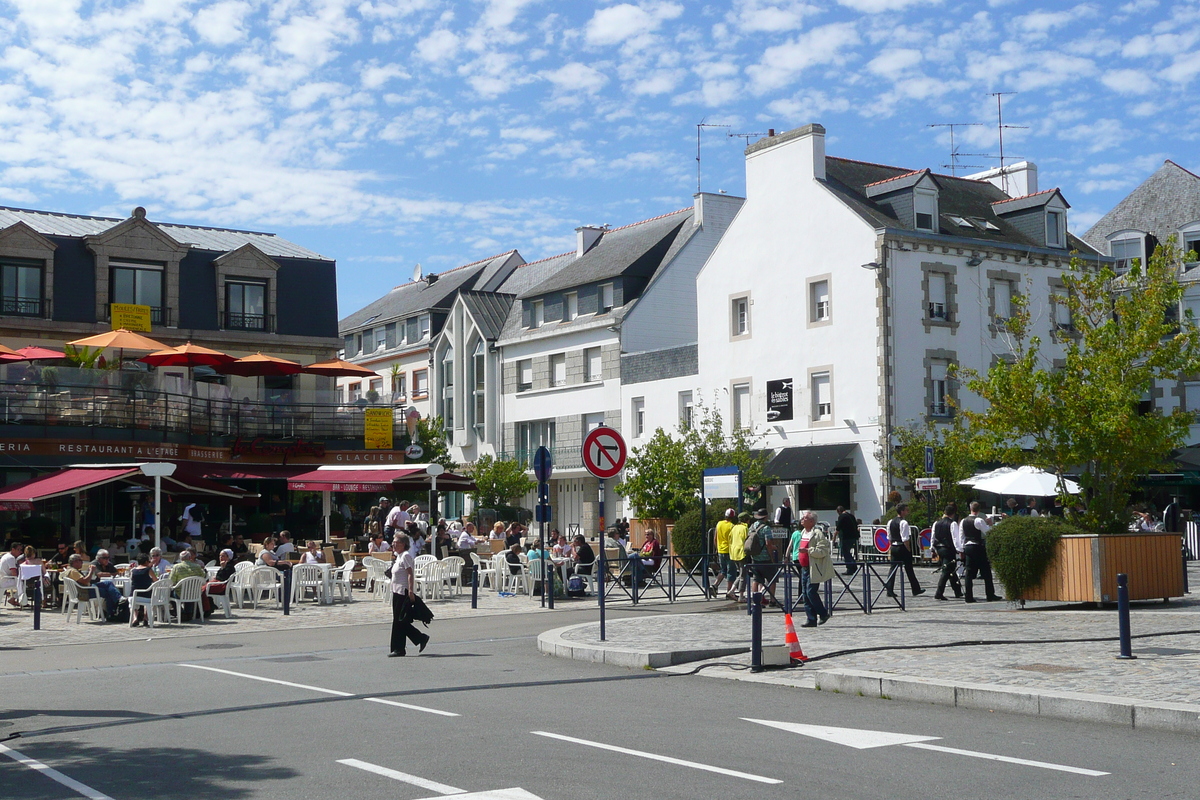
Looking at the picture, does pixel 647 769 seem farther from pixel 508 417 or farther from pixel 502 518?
pixel 508 417

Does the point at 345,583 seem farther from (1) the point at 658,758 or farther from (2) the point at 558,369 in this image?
(2) the point at 558,369

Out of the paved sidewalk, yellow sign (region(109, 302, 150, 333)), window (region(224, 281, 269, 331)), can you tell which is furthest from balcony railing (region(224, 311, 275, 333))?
the paved sidewalk

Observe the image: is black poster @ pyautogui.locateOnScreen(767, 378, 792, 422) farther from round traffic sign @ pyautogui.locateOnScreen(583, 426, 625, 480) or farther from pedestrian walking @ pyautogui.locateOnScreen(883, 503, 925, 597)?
round traffic sign @ pyautogui.locateOnScreen(583, 426, 625, 480)

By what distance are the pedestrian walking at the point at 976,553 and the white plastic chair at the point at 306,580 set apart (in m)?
11.0

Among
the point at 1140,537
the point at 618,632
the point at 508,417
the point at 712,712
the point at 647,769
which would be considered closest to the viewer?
the point at 647,769

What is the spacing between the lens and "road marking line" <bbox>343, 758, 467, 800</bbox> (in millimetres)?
6902

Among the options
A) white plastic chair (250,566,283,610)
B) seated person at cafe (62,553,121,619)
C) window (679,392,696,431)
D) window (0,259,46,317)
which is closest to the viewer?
seated person at cafe (62,553,121,619)

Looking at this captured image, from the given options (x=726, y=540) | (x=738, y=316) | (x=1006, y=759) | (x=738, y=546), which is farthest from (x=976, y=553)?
(x=738, y=316)

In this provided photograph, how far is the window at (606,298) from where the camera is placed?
50.9m

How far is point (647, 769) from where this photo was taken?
7504 millimetres

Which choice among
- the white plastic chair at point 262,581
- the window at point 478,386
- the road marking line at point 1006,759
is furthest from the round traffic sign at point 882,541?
the window at point 478,386

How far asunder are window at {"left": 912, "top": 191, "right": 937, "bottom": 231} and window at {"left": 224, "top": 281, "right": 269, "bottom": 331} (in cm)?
2072

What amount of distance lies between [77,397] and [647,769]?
27.1 meters

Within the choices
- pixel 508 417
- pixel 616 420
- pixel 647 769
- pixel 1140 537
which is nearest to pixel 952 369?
pixel 1140 537
